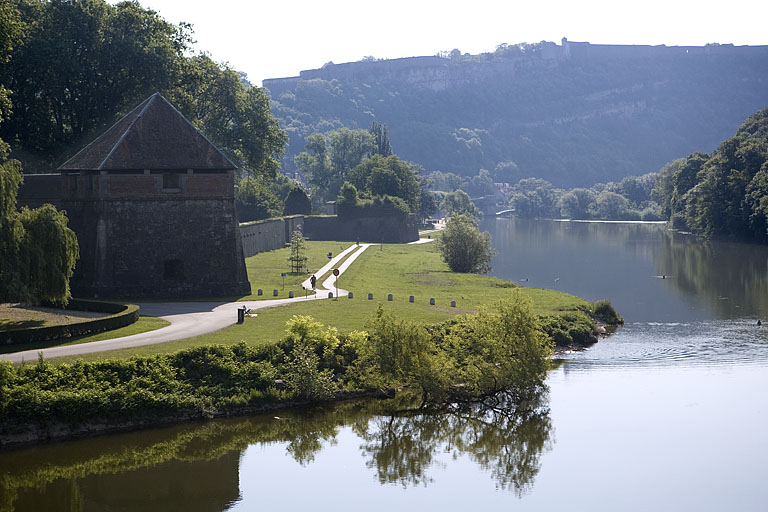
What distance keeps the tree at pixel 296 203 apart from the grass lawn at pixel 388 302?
2548cm

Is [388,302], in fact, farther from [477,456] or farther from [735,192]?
[735,192]

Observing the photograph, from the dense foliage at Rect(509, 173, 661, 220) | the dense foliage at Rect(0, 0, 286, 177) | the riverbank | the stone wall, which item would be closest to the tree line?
the dense foliage at Rect(0, 0, 286, 177)

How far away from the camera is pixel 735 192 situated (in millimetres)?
96312

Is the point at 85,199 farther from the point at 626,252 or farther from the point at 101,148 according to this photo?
the point at 626,252

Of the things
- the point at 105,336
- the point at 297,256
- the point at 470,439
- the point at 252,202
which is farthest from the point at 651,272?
the point at 105,336

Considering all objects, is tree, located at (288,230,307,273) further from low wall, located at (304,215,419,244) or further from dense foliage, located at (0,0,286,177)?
low wall, located at (304,215,419,244)

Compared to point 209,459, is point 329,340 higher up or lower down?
higher up

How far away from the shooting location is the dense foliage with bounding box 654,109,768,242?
9256cm

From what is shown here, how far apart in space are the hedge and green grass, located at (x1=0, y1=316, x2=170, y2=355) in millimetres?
186

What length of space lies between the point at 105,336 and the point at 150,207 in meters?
12.2

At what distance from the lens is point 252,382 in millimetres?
29188

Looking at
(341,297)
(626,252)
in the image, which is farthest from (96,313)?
(626,252)

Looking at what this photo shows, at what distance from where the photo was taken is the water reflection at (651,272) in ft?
172

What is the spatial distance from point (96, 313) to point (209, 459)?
14.1m
